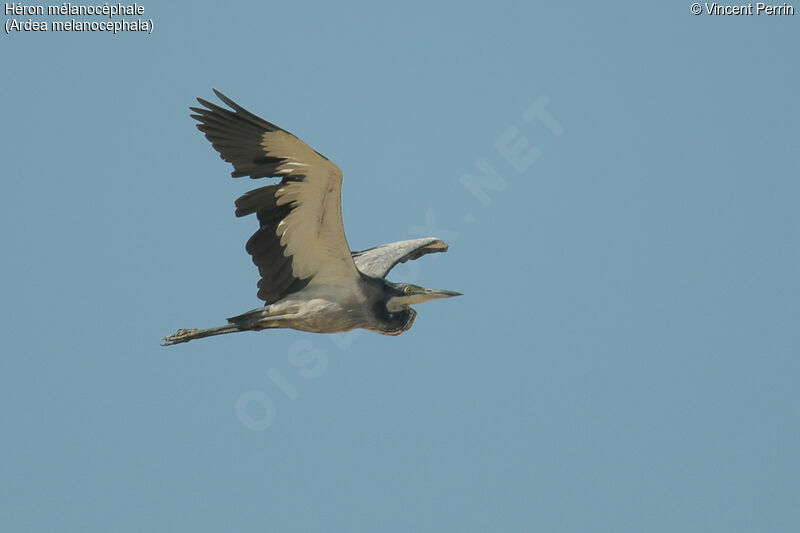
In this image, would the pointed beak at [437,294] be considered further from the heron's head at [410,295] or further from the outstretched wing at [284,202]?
the outstretched wing at [284,202]

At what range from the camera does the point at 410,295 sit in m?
17.5

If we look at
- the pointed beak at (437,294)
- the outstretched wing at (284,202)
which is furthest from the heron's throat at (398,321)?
the outstretched wing at (284,202)

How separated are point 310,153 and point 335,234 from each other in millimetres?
1319

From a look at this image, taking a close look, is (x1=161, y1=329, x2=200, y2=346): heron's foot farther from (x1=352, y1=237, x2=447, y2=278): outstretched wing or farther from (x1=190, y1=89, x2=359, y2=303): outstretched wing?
(x1=352, y1=237, x2=447, y2=278): outstretched wing

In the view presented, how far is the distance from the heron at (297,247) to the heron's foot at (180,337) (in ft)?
0.05

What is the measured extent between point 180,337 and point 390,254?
3578mm

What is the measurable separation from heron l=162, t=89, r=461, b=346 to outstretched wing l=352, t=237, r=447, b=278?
0.71 metres

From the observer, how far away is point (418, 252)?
20.2m

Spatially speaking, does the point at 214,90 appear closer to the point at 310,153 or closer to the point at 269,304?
the point at 310,153

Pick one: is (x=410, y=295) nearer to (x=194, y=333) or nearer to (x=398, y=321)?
(x=398, y=321)

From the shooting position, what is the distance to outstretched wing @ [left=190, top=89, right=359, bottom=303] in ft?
54.4

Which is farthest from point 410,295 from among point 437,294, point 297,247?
point 297,247

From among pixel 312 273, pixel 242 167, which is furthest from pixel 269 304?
pixel 242 167

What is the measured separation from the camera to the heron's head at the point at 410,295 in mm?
17406
